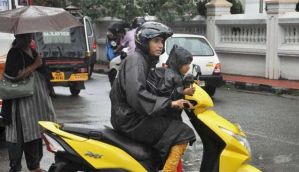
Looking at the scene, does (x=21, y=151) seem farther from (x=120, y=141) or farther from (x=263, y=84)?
(x=263, y=84)

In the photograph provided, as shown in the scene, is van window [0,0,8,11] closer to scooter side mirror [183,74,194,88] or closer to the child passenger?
the child passenger

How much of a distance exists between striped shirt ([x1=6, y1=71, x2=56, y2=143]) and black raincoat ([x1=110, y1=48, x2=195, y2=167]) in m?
1.97

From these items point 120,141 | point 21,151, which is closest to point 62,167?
point 120,141

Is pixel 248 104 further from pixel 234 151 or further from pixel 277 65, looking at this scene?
pixel 234 151

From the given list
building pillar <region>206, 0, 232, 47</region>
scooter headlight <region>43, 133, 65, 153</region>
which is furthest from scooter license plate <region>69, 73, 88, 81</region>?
scooter headlight <region>43, 133, 65, 153</region>

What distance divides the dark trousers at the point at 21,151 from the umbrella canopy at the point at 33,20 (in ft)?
3.23

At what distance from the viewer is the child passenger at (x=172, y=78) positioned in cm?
471

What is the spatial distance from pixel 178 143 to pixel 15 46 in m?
2.57

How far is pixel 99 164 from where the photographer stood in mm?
4766

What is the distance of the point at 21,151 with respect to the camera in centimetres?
656

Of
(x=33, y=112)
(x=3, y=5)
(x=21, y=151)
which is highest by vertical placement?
(x=3, y=5)

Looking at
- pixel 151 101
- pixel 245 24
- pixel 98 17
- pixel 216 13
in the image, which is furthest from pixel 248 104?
pixel 98 17

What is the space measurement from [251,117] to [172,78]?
6587 millimetres

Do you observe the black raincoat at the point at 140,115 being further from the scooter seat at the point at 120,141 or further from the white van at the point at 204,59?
the white van at the point at 204,59
